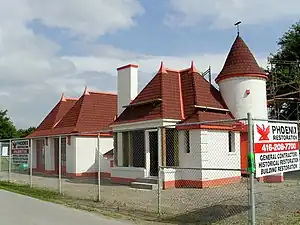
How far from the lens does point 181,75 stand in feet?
78.5

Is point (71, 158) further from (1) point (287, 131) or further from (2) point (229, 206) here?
(1) point (287, 131)

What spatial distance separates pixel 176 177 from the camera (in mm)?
21031

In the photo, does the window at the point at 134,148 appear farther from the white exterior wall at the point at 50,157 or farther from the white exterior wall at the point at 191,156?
the white exterior wall at the point at 50,157

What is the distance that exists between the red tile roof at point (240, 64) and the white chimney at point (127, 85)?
4.68m

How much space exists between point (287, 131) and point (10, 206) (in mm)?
8694

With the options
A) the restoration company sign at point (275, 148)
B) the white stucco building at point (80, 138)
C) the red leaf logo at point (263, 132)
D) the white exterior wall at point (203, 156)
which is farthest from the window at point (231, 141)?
the red leaf logo at point (263, 132)

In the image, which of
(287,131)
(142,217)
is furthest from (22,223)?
(287,131)

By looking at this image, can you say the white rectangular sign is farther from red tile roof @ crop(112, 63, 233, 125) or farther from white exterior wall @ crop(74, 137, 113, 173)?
red tile roof @ crop(112, 63, 233, 125)

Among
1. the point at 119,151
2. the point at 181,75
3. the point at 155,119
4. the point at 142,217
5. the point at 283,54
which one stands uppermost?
the point at 283,54

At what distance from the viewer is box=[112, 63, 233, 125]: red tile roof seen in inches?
855

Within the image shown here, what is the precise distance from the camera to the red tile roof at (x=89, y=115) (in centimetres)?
2942

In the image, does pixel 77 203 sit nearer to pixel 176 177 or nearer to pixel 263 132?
pixel 176 177

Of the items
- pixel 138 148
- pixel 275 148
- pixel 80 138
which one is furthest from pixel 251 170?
pixel 80 138

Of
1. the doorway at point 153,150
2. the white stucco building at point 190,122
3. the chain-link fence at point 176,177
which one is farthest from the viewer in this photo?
the doorway at point 153,150
